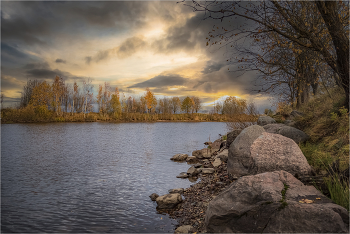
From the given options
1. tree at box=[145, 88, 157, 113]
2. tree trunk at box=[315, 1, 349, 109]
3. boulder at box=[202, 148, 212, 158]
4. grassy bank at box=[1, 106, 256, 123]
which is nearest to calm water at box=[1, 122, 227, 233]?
boulder at box=[202, 148, 212, 158]

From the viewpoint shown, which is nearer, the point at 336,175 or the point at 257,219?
the point at 257,219

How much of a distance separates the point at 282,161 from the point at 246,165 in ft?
5.68

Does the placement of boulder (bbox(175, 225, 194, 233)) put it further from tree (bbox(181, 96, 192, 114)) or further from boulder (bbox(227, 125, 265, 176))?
tree (bbox(181, 96, 192, 114))

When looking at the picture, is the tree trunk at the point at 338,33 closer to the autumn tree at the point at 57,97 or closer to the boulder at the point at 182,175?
the boulder at the point at 182,175

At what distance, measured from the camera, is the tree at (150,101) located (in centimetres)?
7738

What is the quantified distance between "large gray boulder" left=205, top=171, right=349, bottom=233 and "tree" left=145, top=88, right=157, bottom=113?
242 feet

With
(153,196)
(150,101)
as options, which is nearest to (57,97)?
(150,101)

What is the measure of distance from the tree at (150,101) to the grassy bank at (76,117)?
8.06 meters

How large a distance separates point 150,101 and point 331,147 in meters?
72.0

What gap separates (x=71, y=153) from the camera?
1661cm

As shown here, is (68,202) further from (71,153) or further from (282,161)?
(71,153)

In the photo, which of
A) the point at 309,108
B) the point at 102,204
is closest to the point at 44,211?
the point at 102,204

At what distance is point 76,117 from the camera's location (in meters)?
56.9

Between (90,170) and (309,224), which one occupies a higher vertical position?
(309,224)
